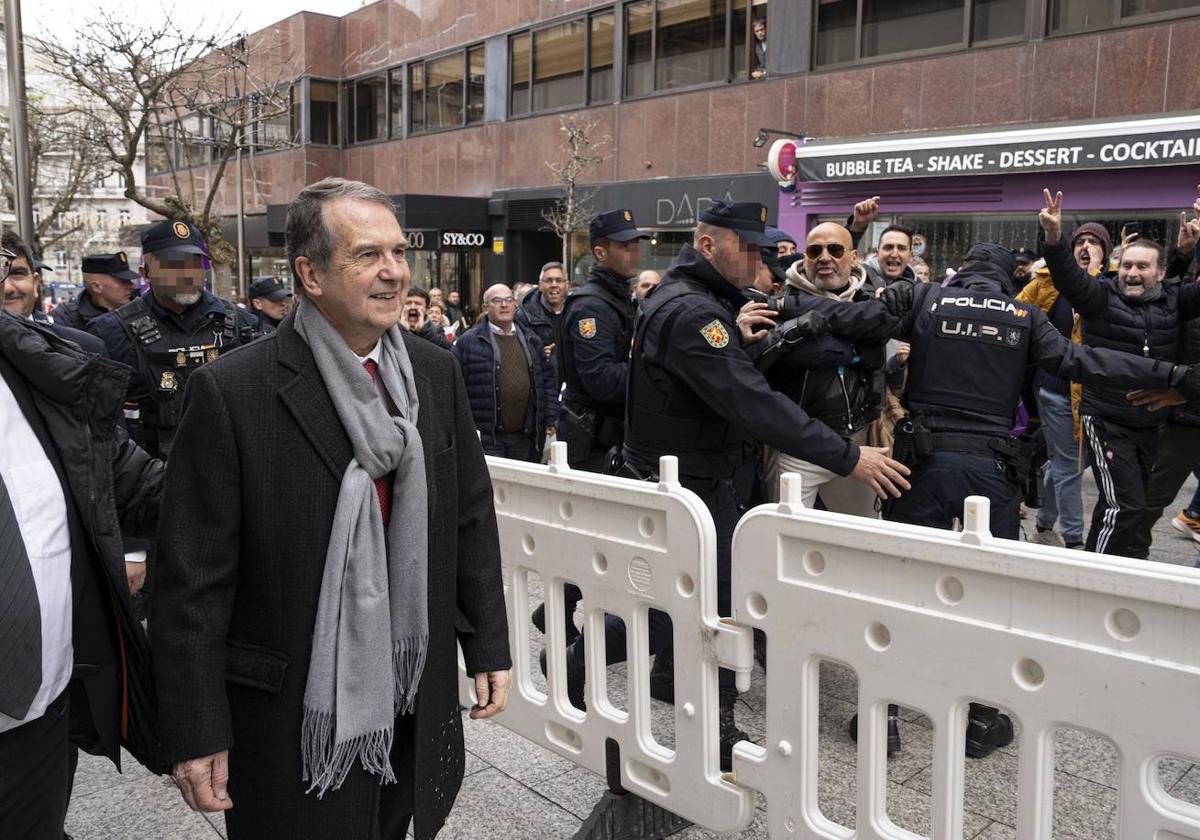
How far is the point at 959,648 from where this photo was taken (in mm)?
2455

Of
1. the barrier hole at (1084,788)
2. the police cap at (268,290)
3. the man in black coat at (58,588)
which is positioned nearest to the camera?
the man in black coat at (58,588)

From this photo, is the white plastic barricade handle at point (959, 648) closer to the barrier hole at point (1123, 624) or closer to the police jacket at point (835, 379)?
the barrier hole at point (1123, 624)

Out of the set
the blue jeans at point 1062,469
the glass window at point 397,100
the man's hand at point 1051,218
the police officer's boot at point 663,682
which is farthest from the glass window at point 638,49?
the police officer's boot at point 663,682

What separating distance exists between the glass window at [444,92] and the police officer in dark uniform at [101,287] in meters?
19.2

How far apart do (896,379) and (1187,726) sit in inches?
127

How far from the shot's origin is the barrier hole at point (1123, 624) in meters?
2.16

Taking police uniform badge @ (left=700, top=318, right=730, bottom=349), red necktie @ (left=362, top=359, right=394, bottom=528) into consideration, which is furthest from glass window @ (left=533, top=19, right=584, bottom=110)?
red necktie @ (left=362, top=359, right=394, bottom=528)

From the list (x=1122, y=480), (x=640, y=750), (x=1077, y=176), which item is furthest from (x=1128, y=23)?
(x=640, y=750)

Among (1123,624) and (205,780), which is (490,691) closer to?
(205,780)

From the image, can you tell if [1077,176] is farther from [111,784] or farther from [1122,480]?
[111,784]

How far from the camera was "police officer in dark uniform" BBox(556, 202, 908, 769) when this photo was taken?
390 centimetres

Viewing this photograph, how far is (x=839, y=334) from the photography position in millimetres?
4395

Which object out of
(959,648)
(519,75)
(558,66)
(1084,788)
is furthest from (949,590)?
(519,75)

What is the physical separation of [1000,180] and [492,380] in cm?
1003
